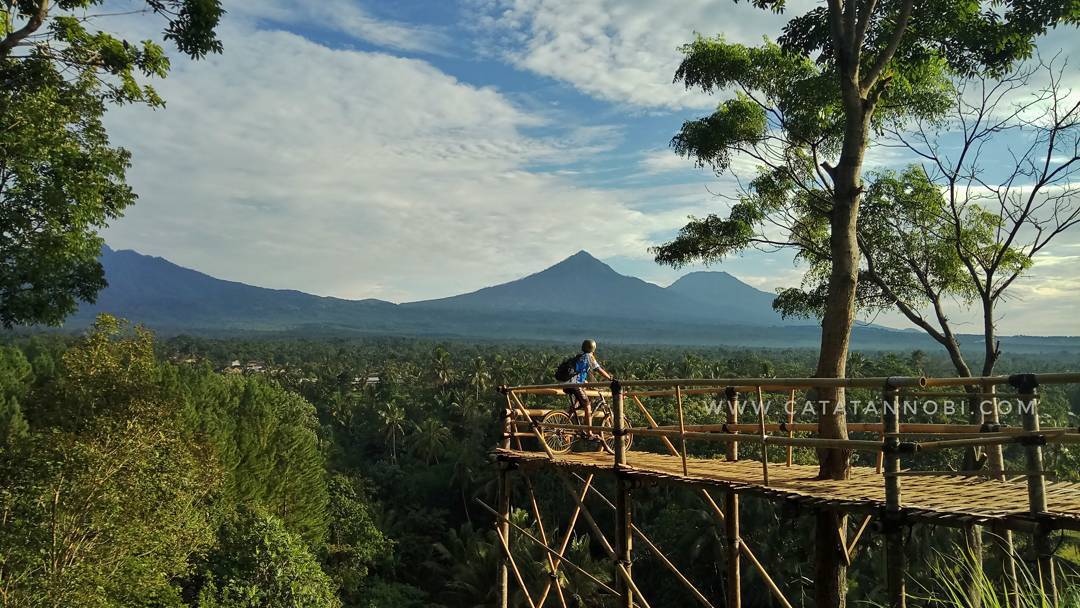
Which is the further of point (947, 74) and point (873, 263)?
point (873, 263)

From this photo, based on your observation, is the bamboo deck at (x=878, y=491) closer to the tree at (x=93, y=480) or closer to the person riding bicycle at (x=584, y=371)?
the person riding bicycle at (x=584, y=371)

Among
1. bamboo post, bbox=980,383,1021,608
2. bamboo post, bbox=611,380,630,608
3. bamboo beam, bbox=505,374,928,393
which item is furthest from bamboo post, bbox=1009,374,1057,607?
bamboo post, bbox=611,380,630,608

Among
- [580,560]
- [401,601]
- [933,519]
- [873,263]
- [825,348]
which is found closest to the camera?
[933,519]

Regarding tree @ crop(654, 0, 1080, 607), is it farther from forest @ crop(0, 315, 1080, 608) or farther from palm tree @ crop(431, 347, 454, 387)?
palm tree @ crop(431, 347, 454, 387)

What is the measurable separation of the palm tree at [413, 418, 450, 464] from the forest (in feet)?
0.55

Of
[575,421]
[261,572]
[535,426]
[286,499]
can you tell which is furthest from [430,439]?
[535,426]

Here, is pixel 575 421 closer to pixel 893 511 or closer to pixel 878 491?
pixel 878 491

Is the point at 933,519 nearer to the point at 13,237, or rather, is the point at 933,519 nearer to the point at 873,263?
the point at 873,263

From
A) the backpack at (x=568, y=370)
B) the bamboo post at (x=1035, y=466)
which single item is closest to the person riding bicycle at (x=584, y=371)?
the backpack at (x=568, y=370)

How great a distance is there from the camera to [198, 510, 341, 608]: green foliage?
22234 mm

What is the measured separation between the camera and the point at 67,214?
8633mm

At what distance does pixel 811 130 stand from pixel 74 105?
10.3 metres

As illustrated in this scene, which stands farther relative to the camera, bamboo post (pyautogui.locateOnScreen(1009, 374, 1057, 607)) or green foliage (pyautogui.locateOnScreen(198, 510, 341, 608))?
green foliage (pyautogui.locateOnScreen(198, 510, 341, 608))

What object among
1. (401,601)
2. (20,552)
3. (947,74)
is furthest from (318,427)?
(947,74)
